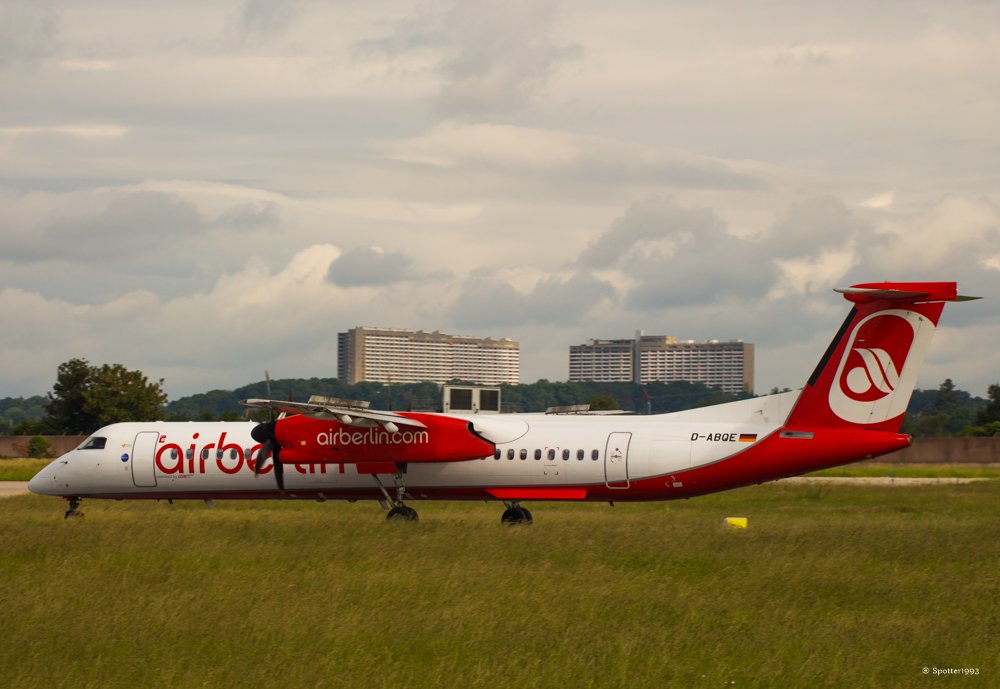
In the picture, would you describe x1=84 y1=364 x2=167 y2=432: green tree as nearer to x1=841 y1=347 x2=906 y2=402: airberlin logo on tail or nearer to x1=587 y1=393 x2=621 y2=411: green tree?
x1=587 y1=393 x2=621 y2=411: green tree

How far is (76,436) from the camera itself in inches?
2552

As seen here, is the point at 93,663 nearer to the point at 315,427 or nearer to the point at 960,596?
the point at 960,596

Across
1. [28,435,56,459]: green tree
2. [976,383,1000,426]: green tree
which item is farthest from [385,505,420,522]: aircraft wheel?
[976,383,1000,426]: green tree

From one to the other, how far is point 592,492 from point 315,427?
713 centimetres

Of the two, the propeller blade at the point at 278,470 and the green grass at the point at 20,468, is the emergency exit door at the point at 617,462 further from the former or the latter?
the green grass at the point at 20,468

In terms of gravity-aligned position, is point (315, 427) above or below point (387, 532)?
above

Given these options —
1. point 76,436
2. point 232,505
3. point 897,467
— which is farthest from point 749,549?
point 76,436

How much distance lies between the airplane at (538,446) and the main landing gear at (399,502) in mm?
36

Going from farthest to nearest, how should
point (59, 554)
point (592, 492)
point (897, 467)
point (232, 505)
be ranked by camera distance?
point (897, 467)
point (232, 505)
point (592, 492)
point (59, 554)

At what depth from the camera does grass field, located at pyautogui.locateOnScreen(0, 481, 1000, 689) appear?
33.8ft

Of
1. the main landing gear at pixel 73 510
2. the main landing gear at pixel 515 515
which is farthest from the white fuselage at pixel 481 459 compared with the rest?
the main landing gear at pixel 515 515

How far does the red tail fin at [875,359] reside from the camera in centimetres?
1994

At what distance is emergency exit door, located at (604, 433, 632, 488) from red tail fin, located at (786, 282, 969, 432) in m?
3.78

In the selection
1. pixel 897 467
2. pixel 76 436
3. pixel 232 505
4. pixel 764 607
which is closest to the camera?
pixel 764 607
